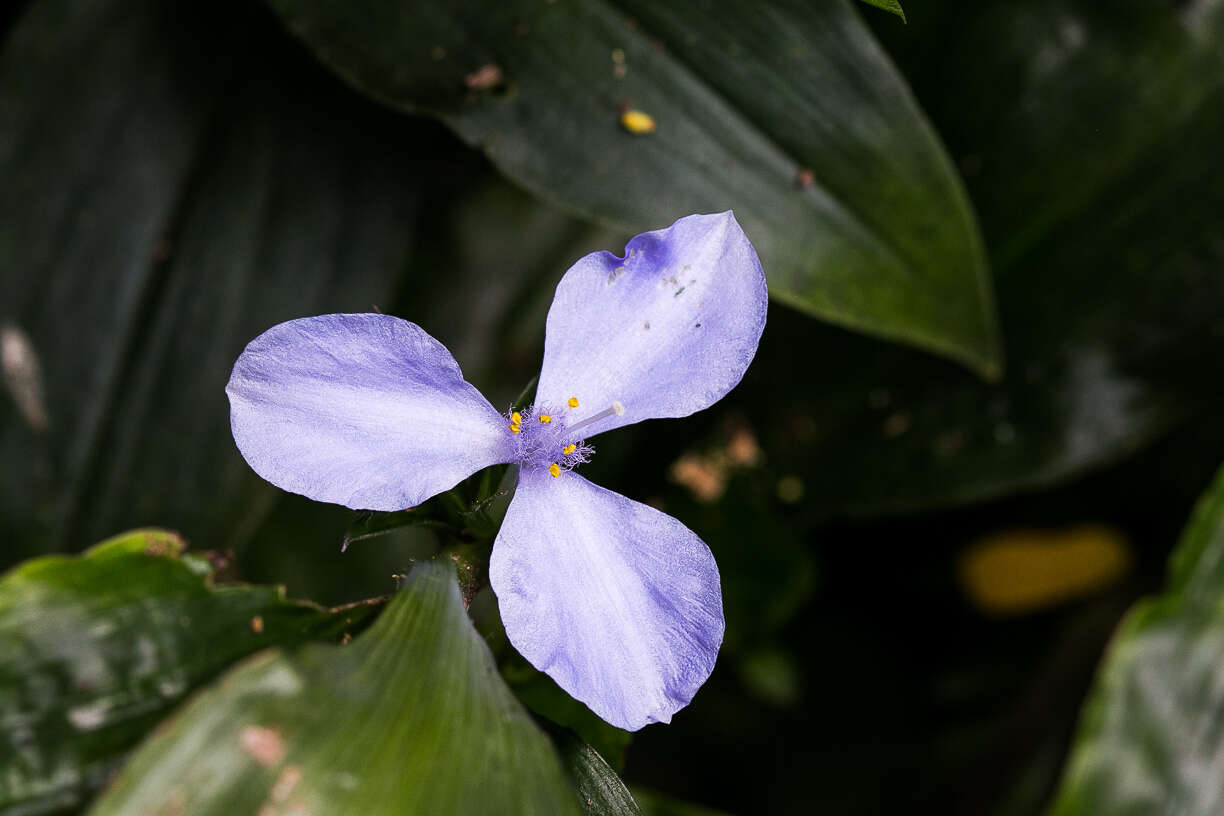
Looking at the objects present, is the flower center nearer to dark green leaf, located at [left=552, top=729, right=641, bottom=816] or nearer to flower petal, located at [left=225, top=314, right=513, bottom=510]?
flower petal, located at [left=225, top=314, right=513, bottom=510]

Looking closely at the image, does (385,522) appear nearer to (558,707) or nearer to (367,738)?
(367,738)

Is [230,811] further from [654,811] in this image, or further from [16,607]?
[654,811]

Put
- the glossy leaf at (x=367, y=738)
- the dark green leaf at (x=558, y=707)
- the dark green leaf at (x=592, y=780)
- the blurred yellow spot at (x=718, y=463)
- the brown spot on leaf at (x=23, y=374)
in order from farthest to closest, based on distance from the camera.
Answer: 1. the blurred yellow spot at (x=718, y=463)
2. the brown spot on leaf at (x=23, y=374)
3. the dark green leaf at (x=558, y=707)
4. the dark green leaf at (x=592, y=780)
5. the glossy leaf at (x=367, y=738)

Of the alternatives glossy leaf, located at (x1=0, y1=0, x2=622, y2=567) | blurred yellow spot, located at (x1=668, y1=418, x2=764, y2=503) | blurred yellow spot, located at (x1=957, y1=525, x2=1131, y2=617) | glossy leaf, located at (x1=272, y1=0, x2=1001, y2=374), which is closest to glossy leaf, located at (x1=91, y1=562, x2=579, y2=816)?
glossy leaf, located at (x1=272, y1=0, x2=1001, y2=374)

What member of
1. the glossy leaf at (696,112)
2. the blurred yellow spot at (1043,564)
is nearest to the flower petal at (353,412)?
the glossy leaf at (696,112)

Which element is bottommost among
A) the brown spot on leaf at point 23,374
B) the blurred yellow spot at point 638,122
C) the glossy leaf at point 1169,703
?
the glossy leaf at point 1169,703

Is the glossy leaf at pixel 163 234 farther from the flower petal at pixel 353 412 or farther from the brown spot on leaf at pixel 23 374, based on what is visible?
the flower petal at pixel 353 412

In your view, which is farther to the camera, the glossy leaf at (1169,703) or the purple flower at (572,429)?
the glossy leaf at (1169,703)

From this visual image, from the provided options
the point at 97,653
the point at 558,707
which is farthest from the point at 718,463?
the point at 97,653
